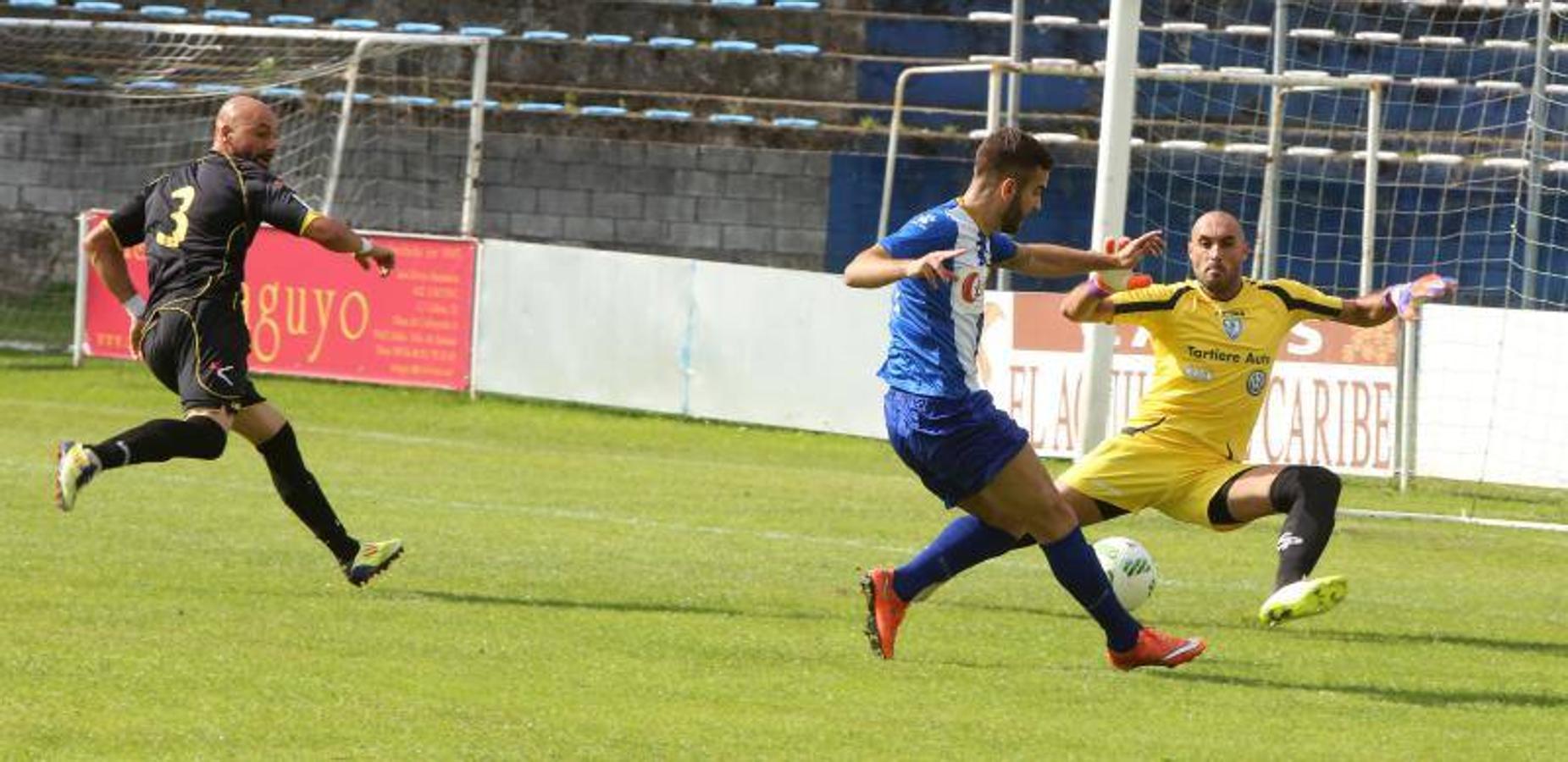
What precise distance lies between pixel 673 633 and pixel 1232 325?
2.68m

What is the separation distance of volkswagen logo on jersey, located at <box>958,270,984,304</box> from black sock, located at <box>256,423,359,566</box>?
3.03 m

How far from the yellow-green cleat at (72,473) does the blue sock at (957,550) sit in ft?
10.1

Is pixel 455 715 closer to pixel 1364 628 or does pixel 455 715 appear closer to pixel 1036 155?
pixel 1036 155

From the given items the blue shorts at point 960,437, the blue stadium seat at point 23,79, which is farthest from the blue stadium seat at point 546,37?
the blue shorts at point 960,437

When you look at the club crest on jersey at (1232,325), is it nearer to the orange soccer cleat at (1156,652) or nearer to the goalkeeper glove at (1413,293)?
the goalkeeper glove at (1413,293)

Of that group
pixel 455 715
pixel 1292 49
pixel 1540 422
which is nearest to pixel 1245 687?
pixel 455 715

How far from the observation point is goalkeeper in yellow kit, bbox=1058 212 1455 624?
10.4 m

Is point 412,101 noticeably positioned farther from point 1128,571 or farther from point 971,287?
point 971,287

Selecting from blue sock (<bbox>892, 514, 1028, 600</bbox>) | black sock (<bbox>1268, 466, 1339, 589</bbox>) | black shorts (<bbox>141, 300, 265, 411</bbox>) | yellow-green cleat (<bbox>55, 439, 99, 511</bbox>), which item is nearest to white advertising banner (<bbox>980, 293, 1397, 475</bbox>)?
black sock (<bbox>1268, 466, 1339, 589</bbox>)

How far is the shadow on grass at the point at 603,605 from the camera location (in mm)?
10359

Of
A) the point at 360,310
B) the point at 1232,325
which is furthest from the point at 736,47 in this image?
the point at 1232,325

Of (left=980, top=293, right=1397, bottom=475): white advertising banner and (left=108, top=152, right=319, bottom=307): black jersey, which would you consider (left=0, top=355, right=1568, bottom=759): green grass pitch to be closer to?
(left=980, top=293, right=1397, bottom=475): white advertising banner

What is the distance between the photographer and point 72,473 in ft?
32.7

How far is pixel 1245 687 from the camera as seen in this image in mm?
8953
